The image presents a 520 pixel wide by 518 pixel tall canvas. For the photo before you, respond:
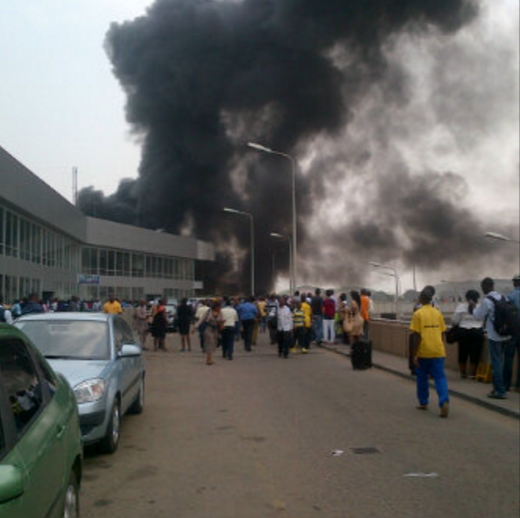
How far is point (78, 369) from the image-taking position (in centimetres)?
628

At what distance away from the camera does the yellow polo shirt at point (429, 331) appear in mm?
8203

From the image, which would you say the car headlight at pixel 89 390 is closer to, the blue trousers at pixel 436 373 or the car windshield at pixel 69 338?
the car windshield at pixel 69 338

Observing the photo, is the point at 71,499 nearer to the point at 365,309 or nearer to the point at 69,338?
the point at 69,338

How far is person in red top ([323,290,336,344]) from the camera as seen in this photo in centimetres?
1883

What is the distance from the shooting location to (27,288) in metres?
27.7

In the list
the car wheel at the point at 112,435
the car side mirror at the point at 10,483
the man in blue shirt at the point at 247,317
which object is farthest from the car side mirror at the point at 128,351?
the man in blue shirt at the point at 247,317

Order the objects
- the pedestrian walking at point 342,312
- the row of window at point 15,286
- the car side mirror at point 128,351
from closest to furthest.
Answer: the car side mirror at point 128,351 → the pedestrian walking at point 342,312 → the row of window at point 15,286

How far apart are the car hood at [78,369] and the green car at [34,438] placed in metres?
2.00

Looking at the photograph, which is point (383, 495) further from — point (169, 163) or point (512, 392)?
point (169, 163)

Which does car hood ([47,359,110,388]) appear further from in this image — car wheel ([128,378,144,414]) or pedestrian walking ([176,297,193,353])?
pedestrian walking ([176,297,193,353])

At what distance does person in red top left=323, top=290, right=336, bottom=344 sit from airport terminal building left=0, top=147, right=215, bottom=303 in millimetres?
9395

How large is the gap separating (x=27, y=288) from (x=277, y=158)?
27.5 metres

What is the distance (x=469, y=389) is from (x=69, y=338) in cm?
613

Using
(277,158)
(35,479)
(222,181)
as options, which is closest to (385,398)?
(35,479)
